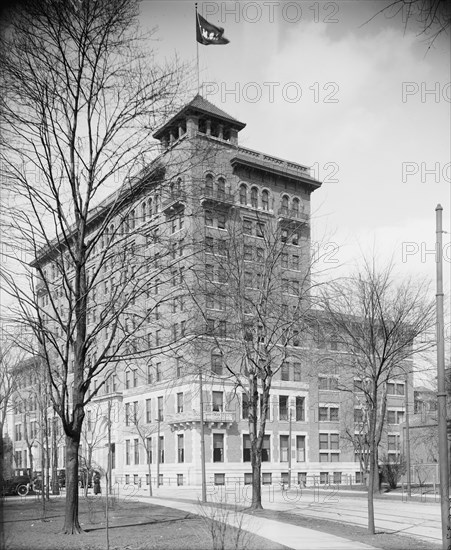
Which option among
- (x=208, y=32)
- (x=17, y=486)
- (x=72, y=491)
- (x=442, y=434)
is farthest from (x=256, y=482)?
(x=17, y=486)

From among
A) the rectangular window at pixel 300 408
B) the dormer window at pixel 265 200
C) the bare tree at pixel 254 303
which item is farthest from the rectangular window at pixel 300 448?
the dormer window at pixel 265 200

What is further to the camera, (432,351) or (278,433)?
(278,433)

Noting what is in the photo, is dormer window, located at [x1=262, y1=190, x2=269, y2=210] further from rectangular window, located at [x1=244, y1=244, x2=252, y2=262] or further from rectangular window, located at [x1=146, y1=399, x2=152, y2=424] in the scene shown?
rectangular window, located at [x1=146, y1=399, x2=152, y2=424]

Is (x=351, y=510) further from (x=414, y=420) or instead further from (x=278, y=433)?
(x=414, y=420)

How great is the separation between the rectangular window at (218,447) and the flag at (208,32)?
33331 millimetres

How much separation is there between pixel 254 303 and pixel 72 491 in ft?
27.6

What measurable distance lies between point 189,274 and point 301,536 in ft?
29.4

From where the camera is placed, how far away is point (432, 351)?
24891 millimetres

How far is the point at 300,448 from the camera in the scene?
149 feet

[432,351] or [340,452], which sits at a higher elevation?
[432,351]

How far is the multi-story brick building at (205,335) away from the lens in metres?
15.8

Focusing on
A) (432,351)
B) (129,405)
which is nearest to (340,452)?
(129,405)

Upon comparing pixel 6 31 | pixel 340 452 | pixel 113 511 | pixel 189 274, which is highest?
pixel 6 31

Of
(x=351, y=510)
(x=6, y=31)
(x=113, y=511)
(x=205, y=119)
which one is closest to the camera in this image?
(x=6, y=31)
